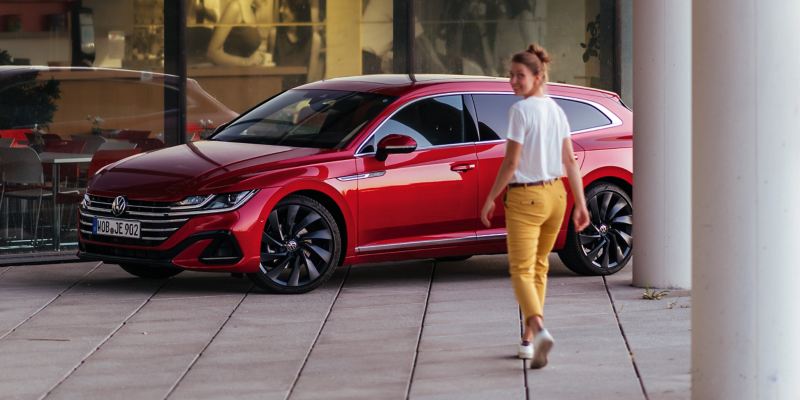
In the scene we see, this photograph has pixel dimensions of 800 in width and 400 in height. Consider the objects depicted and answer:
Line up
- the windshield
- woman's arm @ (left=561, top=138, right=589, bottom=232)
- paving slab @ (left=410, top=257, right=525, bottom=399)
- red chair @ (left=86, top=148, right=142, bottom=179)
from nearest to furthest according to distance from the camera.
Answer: paving slab @ (left=410, top=257, right=525, bottom=399) → woman's arm @ (left=561, top=138, right=589, bottom=232) → the windshield → red chair @ (left=86, top=148, right=142, bottom=179)

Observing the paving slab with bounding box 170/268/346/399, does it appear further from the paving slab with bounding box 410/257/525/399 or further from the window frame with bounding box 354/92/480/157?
the window frame with bounding box 354/92/480/157

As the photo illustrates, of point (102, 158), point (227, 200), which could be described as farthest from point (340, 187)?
point (102, 158)

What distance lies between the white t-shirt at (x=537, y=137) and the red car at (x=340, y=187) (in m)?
3.15

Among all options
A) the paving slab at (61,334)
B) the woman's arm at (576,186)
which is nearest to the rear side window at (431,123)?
the paving slab at (61,334)

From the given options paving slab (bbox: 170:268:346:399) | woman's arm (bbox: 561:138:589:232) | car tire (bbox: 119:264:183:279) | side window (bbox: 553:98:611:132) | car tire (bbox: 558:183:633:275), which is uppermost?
side window (bbox: 553:98:611:132)

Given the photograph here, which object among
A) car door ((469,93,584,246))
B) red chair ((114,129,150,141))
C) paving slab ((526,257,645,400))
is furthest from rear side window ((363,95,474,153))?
red chair ((114,129,150,141))

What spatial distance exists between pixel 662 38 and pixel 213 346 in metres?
4.16

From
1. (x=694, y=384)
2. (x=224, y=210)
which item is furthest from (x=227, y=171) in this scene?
(x=694, y=384)

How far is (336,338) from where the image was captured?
952cm

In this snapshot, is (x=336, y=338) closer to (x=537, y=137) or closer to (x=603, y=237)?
(x=537, y=137)

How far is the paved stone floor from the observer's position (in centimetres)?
802

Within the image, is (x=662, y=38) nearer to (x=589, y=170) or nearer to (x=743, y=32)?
(x=589, y=170)

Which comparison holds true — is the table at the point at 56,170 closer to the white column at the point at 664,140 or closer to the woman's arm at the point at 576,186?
the white column at the point at 664,140

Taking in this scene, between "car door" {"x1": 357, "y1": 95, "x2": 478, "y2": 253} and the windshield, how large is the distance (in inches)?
8.5
